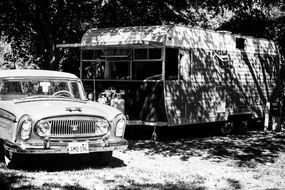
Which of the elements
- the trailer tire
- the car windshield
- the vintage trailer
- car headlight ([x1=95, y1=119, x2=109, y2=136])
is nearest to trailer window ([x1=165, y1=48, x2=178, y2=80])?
the vintage trailer

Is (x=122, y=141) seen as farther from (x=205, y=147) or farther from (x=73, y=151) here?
(x=205, y=147)

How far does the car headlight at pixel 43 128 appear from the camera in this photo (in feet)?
23.6

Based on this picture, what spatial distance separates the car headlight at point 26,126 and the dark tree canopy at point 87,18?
22.5 feet

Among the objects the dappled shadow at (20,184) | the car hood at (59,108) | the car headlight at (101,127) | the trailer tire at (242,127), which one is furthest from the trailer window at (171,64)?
the dappled shadow at (20,184)

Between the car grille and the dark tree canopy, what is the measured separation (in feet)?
21.2

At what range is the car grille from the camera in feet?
24.0

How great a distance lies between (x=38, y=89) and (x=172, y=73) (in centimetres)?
411

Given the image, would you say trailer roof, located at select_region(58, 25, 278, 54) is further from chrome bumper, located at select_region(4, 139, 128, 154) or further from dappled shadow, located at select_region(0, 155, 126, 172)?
chrome bumper, located at select_region(4, 139, 128, 154)

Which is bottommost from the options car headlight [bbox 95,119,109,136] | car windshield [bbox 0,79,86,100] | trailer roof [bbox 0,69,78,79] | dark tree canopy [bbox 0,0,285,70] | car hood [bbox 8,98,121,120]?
car headlight [bbox 95,119,109,136]

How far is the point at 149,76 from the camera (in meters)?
11.4

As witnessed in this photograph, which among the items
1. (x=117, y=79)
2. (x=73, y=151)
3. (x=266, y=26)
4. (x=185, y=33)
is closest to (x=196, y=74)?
(x=185, y=33)

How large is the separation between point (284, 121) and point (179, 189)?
38.4 feet

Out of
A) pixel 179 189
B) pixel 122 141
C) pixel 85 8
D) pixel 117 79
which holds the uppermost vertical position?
pixel 85 8

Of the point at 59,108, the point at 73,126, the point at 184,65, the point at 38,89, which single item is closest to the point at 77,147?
the point at 73,126
